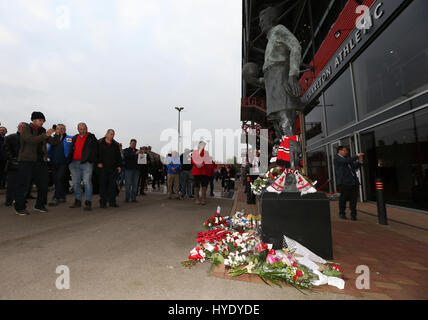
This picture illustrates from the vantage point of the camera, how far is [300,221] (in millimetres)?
2568

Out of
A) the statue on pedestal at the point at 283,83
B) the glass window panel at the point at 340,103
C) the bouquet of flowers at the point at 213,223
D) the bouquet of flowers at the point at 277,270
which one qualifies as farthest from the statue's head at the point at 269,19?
the glass window panel at the point at 340,103

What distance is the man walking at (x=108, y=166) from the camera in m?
5.67

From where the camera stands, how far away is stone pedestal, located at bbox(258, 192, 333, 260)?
99.8 inches

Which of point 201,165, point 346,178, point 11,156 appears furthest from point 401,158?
point 11,156

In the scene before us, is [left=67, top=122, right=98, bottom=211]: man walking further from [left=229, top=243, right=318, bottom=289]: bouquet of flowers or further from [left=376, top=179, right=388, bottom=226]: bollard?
[left=376, top=179, right=388, bottom=226]: bollard

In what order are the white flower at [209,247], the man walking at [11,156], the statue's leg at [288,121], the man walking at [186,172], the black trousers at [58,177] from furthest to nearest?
the man walking at [186,172], the black trousers at [58,177], the man walking at [11,156], the statue's leg at [288,121], the white flower at [209,247]

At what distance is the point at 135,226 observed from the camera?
3.74 metres

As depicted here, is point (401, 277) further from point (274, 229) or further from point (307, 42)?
point (307, 42)

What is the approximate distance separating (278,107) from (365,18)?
6.12m

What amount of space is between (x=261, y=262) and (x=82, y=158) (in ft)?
16.6

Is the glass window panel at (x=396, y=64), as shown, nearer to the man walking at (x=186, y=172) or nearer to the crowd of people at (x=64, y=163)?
the crowd of people at (x=64, y=163)

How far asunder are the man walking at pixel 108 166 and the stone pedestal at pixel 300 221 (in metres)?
4.73

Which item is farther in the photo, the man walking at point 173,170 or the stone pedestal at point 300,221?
the man walking at point 173,170
